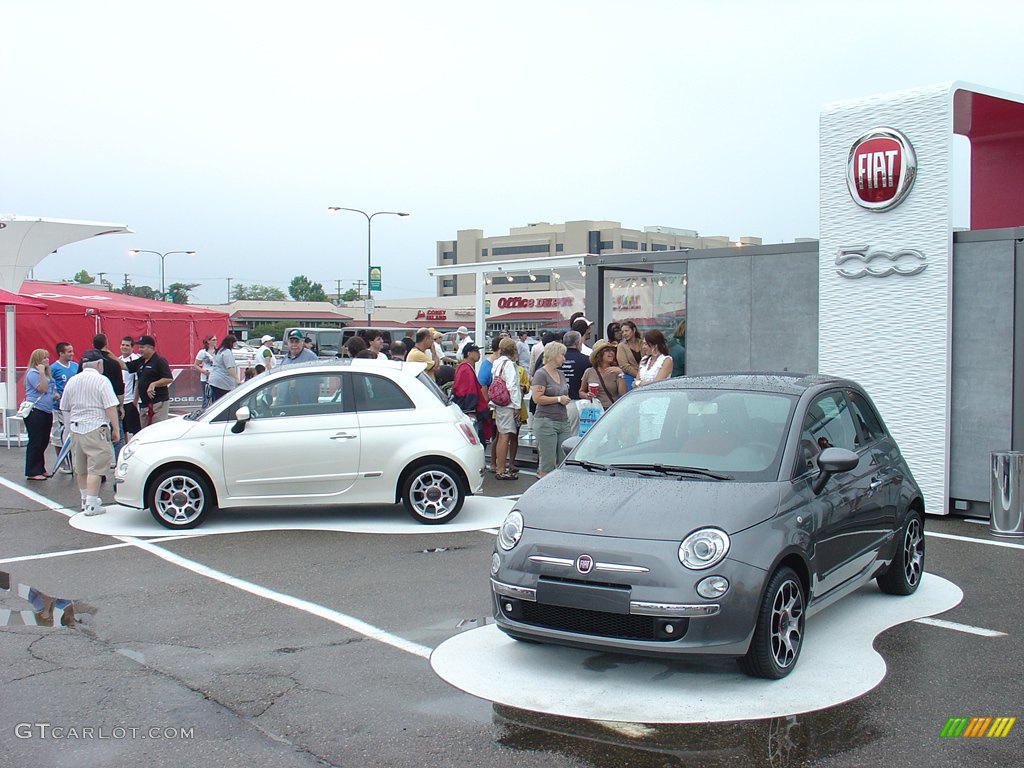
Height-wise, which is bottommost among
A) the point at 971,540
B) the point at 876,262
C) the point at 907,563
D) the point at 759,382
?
the point at 971,540

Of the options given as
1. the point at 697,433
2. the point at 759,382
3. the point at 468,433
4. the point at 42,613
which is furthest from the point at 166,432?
the point at 759,382

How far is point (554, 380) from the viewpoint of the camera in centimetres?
1151

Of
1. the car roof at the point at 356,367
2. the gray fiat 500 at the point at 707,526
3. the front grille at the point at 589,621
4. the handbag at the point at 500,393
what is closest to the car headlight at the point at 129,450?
the car roof at the point at 356,367

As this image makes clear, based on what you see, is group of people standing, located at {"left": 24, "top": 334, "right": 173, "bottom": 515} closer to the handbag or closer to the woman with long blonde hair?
the woman with long blonde hair

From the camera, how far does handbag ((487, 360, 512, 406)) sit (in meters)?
12.5

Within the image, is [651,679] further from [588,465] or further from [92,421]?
[92,421]

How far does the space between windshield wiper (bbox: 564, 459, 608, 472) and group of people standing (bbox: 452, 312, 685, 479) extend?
4.93 m

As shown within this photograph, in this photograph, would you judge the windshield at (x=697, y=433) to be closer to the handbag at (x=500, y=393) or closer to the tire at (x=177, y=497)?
the tire at (x=177, y=497)

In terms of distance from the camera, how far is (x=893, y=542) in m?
6.61

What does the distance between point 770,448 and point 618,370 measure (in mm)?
6025

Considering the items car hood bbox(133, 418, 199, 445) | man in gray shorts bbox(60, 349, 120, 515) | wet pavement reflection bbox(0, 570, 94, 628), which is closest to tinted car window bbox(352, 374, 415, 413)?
car hood bbox(133, 418, 199, 445)

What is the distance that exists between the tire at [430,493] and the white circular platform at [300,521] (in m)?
0.10

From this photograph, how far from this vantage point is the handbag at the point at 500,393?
1246 centimetres

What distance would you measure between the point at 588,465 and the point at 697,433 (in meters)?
0.70
